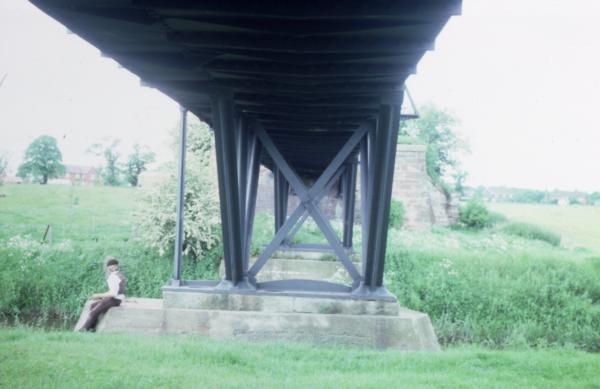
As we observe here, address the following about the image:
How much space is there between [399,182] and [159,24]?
1957 centimetres

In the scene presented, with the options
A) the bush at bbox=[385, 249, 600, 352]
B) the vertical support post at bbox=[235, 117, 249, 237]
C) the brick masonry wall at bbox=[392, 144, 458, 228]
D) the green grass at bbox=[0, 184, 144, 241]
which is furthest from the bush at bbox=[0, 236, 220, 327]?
the brick masonry wall at bbox=[392, 144, 458, 228]

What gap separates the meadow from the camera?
5.09 metres

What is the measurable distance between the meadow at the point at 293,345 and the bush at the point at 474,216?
0.50 m

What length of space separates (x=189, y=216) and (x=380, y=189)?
9.39 metres

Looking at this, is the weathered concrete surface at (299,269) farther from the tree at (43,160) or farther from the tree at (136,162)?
the tree at (136,162)

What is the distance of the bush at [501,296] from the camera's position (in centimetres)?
1284

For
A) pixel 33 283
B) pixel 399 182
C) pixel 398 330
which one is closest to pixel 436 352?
pixel 398 330

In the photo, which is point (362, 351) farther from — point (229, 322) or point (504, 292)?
point (504, 292)

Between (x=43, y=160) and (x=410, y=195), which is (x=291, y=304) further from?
(x=43, y=160)

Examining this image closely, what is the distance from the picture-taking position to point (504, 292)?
13.7 metres

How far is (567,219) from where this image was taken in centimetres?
2711

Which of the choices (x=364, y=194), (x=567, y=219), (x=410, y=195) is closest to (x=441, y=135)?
(x=567, y=219)

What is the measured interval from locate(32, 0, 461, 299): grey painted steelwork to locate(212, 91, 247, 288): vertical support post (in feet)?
0.04

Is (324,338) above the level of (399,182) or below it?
below
